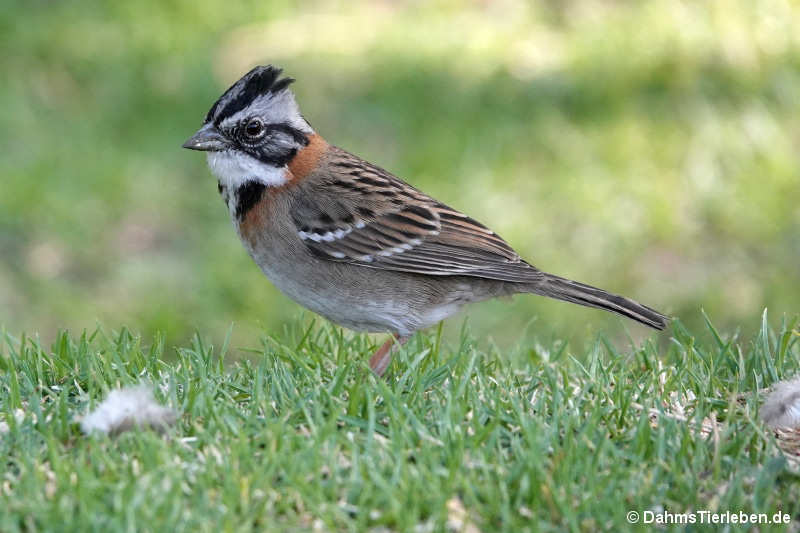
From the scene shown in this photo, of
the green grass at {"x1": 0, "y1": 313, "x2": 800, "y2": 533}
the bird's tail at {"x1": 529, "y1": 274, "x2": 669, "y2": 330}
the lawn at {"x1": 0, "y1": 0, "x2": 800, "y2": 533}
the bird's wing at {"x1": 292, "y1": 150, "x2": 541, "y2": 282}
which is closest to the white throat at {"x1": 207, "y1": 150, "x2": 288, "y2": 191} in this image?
the bird's wing at {"x1": 292, "y1": 150, "x2": 541, "y2": 282}

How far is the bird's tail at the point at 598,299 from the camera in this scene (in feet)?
17.4

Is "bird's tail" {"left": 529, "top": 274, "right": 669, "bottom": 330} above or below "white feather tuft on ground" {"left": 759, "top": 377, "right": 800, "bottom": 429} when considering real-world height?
above

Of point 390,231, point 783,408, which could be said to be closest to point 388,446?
point 783,408

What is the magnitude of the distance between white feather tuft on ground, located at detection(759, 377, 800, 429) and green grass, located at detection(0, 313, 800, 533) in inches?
2.2

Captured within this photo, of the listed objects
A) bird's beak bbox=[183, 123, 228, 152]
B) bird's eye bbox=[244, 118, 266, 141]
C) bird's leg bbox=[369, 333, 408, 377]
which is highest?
bird's eye bbox=[244, 118, 266, 141]

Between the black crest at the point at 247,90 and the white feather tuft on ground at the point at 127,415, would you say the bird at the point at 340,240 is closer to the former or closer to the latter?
the black crest at the point at 247,90

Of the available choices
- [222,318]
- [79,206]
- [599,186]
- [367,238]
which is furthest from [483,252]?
[79,206]

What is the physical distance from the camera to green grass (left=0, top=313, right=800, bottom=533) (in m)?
3.50

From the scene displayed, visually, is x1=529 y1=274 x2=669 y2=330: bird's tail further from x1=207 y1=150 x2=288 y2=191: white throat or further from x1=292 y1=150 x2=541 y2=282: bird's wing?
x1=207 y1=150 x2=288 y2=191: white throat

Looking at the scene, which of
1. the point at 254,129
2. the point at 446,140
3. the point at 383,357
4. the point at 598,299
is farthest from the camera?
the point at 446,140

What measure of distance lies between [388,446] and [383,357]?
1.07 m

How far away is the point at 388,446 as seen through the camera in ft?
12.6

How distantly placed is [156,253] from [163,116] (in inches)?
63.3

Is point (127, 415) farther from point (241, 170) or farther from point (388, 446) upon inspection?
point (241, 170)
